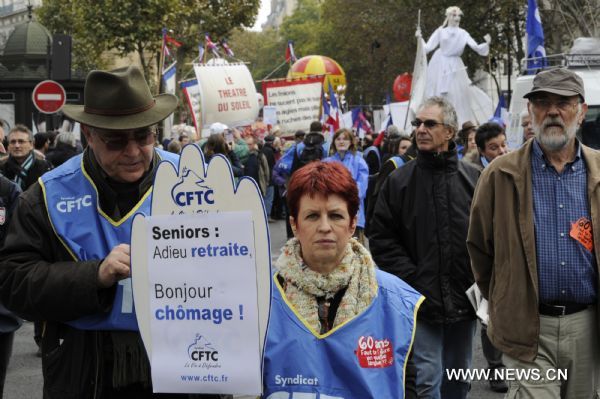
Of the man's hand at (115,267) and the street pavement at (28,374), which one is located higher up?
→ the man's hand at (115,267)

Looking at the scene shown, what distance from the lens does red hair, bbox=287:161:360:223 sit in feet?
11.5

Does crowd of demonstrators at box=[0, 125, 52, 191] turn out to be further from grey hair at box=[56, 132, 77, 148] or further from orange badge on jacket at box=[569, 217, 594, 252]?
orange badge on jacket at box=[569, 217, 594, 252]

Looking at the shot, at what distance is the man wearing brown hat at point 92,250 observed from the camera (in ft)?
11.5

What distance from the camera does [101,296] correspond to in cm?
350

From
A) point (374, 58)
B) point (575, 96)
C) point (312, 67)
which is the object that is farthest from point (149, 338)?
point (374, 58)

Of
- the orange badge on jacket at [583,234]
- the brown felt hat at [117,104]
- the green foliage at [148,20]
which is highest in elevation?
the green foliage at [148,20]

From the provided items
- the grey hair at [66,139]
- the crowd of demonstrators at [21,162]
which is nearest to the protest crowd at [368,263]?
the crowd of demonstrators at [21,162]

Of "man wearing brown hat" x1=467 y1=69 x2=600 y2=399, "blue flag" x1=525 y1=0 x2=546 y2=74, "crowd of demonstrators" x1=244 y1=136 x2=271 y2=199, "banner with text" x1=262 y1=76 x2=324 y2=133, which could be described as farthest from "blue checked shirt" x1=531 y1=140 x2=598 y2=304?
"banner with text" x1=262 y1=76 x2=324 y2=133

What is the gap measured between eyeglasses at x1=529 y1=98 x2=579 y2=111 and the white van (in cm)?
859

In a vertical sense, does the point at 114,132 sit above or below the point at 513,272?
above

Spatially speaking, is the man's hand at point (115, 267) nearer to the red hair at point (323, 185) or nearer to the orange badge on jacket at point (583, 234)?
the red hair at point (323, 185)

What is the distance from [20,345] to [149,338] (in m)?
→ 6.63

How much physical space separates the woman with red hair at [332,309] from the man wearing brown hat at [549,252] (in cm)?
134

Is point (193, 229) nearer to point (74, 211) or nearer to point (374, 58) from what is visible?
point (74, 211)
